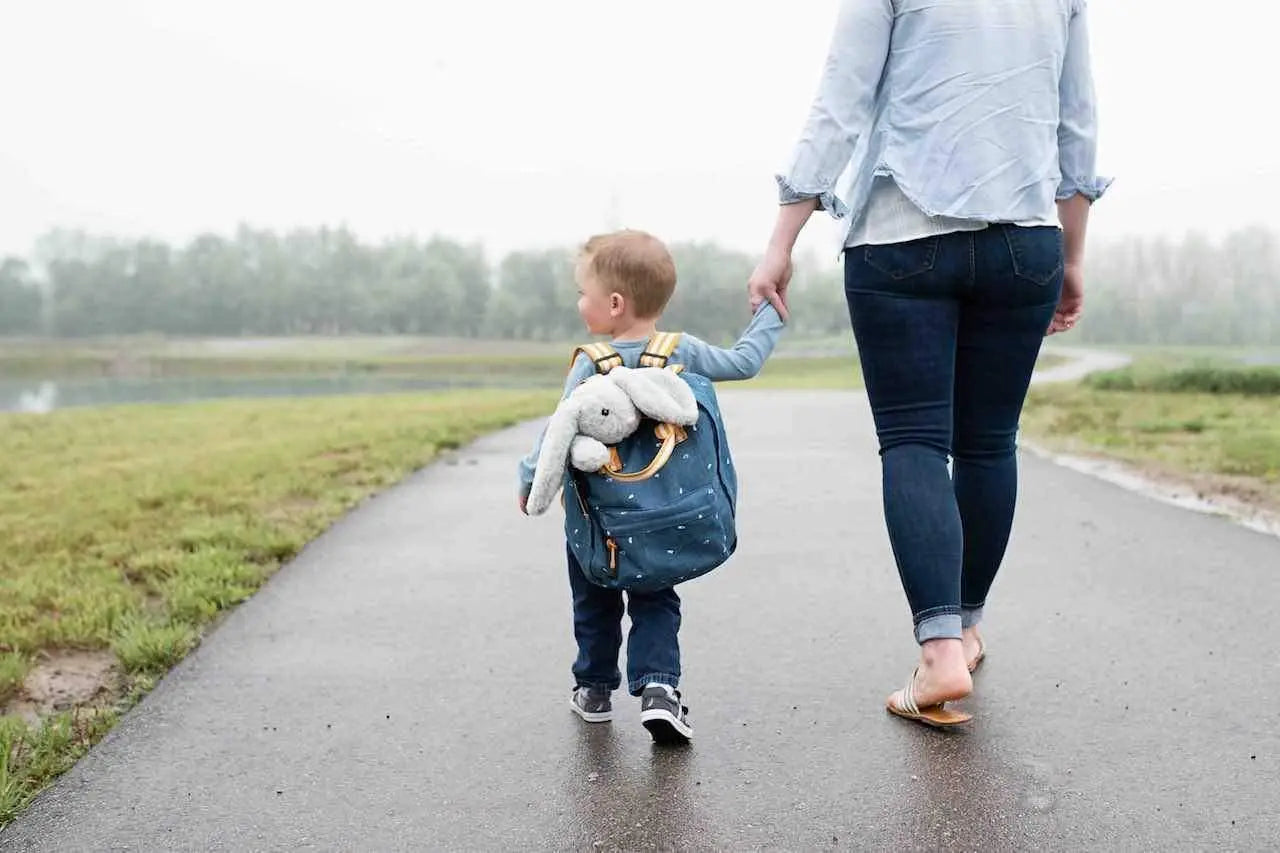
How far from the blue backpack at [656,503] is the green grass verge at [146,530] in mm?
1332

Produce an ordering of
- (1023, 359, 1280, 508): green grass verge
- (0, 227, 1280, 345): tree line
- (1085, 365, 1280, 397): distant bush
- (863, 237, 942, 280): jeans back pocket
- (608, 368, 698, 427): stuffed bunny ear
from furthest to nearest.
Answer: (0, 227, 1280, 345): tree line < (1085, 365, 1280, 397): distant bush < (1023, 359, 1280, 508): green grass verge < (863, 237, 942, 280): jeans back pocket < (608, 368, 698, 427): stuffed bunny ear

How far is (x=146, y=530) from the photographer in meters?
6.29

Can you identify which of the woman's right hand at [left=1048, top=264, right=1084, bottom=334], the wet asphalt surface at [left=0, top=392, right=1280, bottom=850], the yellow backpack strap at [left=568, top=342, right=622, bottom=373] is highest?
the woman's right hand at [left=1048, top=264, right=1084, bottom=334]

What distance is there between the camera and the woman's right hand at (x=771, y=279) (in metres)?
2.75

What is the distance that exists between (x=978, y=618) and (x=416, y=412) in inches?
589

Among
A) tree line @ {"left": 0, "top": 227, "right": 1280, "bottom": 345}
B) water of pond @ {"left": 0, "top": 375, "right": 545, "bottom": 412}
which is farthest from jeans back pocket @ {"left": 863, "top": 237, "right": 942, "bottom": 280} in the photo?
tree line @ {"left": 0, "top": 227, "right": 1280, "bottom": 345}

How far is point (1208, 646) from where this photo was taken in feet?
11.8

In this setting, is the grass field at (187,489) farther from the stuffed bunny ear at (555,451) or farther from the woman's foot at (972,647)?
the woman's foot at (972,647)

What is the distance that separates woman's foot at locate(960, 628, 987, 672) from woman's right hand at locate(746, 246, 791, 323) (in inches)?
44.2

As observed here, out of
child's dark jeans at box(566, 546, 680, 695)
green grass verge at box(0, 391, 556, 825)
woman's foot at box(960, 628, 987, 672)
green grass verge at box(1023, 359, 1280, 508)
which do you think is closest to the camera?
child's dark jeans at box(566, 546, 680, 695)

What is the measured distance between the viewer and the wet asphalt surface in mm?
2340

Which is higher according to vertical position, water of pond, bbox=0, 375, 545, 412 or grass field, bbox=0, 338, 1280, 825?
grass field, bbox=0, 338, 1280, 825

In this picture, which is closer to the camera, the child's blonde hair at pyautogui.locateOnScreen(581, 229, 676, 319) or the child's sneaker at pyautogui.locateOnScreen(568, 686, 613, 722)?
the child's blonde hair at pyautogui.locateOnScreen(581, 229, 676, 319)

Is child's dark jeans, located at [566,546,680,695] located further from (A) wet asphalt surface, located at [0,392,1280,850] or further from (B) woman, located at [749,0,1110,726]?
(B) woman, located at [749,0,1110,726]
